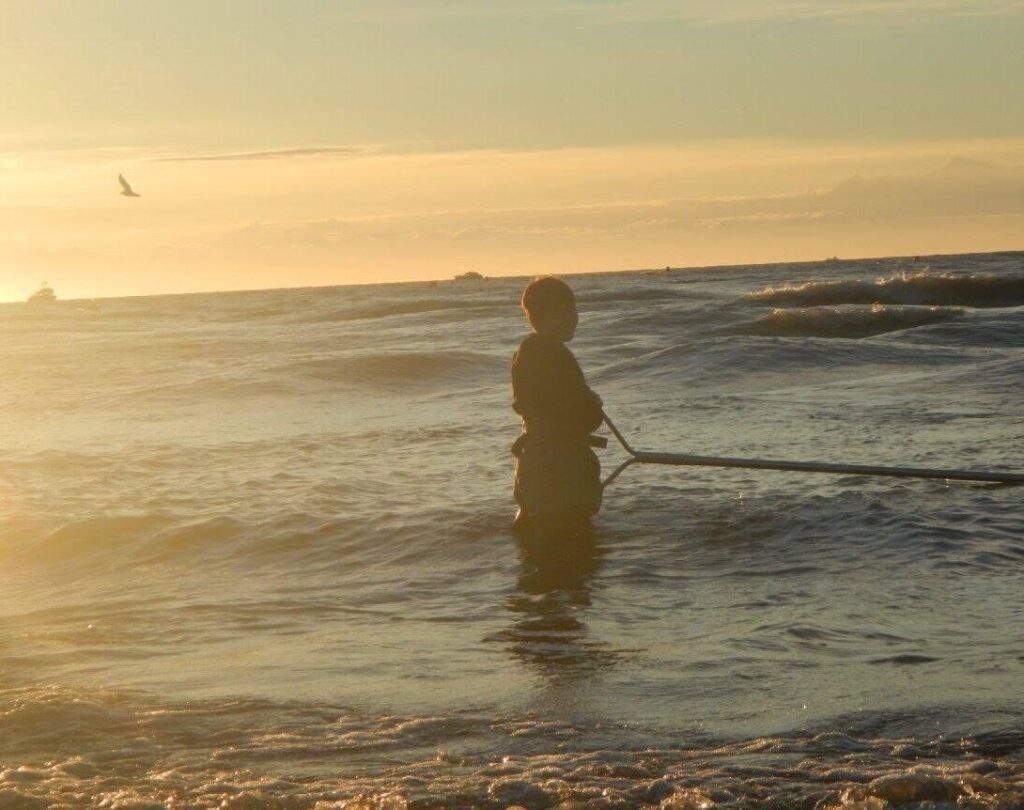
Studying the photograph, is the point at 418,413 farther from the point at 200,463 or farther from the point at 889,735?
the point at 889,735

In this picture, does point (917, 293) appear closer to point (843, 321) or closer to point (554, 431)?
point (843, 321)

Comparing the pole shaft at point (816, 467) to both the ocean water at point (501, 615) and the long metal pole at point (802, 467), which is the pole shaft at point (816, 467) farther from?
the ocean water at point (501, 615)

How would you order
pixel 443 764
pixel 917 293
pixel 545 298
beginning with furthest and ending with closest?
pixel 917 293, pixel 545 298, pixel 443 764

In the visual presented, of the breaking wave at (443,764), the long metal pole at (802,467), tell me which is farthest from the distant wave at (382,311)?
the breaking wave at (443,764)

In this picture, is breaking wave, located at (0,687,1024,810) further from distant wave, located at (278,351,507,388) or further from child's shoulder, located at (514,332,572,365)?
distant wave, located at (278,351,507,388)

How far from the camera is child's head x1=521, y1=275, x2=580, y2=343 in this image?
8148mm

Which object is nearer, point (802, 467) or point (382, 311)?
point (802, 467)

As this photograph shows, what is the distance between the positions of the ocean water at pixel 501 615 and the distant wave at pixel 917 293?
79.6 feet

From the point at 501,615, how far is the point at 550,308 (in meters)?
1.93

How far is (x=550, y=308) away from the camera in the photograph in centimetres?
816

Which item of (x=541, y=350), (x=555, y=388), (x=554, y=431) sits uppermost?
A: (x=541, y=350)

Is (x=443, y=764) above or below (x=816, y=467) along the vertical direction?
below

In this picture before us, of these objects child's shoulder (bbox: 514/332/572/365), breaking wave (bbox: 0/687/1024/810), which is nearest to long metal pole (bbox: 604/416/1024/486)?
child's shoulder (bbox: 514/332/572/365)

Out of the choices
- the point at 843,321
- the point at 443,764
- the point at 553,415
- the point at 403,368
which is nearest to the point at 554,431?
the point at 553,415
